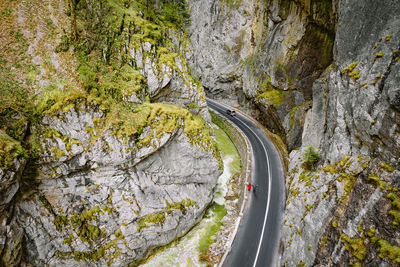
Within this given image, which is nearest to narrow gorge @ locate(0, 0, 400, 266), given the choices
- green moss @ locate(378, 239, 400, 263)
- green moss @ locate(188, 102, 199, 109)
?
green moss @ locate(378, 239, 400, 263)

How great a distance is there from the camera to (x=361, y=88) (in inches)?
412

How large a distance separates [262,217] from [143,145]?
12.3m

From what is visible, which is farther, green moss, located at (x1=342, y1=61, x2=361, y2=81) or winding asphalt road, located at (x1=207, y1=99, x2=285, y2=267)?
winding asphalt road, located at (x1=207, y1=99, x2=285, y2=267)

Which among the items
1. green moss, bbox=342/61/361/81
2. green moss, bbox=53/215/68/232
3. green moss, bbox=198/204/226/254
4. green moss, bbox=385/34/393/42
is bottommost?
green moss, bbox=198/204/226/254

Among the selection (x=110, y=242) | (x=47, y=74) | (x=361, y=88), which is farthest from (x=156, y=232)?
(x=361, y=88)

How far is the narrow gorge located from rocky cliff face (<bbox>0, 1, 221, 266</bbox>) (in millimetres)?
80

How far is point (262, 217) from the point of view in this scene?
55.0 ft

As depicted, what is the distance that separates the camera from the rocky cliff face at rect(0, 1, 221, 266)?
12148 mm

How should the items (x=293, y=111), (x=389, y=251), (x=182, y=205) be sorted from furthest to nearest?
(x=293, y=111) → (x=182, y=205) → (x=389, y=251)

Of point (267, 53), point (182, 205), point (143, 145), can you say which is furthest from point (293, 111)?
point (143, 145)

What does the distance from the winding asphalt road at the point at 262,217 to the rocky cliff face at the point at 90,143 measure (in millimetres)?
4416

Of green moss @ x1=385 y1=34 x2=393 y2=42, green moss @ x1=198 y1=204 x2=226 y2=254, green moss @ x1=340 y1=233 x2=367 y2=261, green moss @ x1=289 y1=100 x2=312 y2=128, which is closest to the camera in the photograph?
green moss @ x1=340 y1=233 x2=367 y2=261

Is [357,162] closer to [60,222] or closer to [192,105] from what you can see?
[192,105]

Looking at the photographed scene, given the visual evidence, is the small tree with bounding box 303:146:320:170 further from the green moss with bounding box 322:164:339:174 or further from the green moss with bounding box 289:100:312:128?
the green moss with bounding box 289:100:312:128
